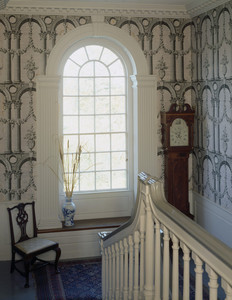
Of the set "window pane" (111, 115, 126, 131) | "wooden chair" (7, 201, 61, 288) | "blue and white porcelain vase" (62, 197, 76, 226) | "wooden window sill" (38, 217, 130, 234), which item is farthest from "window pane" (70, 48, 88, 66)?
"wooden window sill" (38, 217, 130, 234)

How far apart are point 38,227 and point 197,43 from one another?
3506mm

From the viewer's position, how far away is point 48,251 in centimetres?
568

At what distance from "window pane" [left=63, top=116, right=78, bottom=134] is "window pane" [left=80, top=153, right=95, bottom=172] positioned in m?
0.41

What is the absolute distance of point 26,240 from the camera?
18.0 ft

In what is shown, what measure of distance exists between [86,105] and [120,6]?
4.90ft

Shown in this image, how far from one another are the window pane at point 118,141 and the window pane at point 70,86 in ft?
2.94

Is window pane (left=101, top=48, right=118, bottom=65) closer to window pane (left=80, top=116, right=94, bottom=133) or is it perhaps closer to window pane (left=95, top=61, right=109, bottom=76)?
window pane (left=95, top=61, right=109, bottom=76)

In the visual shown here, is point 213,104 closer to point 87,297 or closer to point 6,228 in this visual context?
point 87,297

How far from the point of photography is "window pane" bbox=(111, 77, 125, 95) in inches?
242

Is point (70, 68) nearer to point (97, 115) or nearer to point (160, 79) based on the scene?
point (97, 115)

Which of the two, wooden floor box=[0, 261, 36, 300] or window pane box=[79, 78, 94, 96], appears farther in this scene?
window pane box=[79, 78, 94, 96]

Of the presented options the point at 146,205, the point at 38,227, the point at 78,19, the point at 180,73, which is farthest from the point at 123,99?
the point at 146,205

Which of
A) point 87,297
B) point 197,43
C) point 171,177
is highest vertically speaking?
point 197,43

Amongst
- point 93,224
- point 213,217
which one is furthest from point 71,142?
point 213,217
